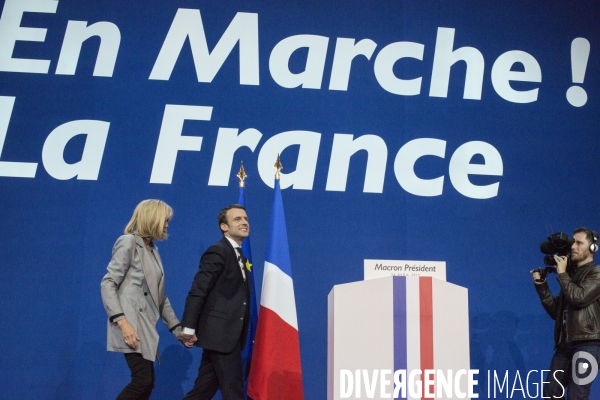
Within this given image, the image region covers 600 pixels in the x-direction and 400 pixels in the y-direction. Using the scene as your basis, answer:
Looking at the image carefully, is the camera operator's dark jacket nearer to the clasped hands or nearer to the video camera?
the video camera

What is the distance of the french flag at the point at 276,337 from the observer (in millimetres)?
4578

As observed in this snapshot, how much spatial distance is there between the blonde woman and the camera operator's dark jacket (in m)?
2.31

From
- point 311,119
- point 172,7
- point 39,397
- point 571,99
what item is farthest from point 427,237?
point 39,397

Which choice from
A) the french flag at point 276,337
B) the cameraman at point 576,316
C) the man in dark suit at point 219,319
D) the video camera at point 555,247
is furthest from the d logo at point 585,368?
the man in dark suit at point 219,319

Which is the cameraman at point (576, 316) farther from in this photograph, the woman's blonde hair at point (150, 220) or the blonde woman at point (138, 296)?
the woman's blonde hair at point (150, 220)

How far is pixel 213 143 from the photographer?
5750 mm

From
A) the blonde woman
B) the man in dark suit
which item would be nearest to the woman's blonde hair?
the blonde woman

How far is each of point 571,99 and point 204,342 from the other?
3.96 m

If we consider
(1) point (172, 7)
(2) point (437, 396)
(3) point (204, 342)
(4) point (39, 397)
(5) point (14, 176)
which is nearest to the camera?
(2) point (437, 396)

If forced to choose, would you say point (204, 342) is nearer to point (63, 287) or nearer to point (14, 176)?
point (63, 287)

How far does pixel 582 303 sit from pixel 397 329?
46.9 inches

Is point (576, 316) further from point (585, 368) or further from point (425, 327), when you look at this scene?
point (425, 327)

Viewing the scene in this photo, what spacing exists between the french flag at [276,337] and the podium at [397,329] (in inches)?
Result: 23.6

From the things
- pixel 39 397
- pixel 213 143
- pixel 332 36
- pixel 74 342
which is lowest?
pixel 39 397
